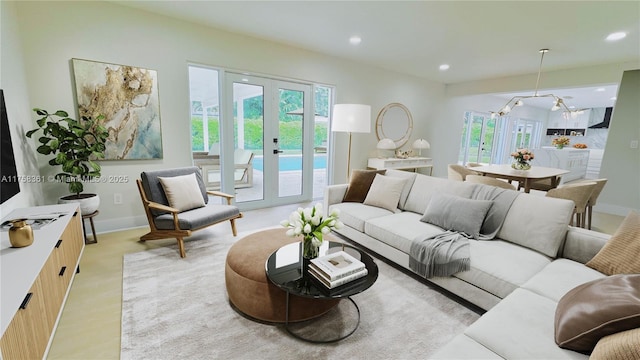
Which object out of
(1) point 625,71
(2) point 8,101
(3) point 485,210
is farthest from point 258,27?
(1) point 625,71

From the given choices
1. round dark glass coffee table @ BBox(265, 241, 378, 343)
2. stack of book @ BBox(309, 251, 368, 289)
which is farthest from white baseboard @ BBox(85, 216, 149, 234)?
stack of book @ BBox(309, 251, 368, 289)

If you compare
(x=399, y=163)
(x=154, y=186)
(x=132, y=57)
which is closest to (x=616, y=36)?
(x=399, y=163)

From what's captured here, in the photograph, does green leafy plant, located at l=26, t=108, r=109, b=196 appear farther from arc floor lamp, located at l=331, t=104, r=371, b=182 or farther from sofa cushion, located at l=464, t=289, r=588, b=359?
sofa cushion, located at l=464, t=289, r=588, b=359

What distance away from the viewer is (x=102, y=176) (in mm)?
3221

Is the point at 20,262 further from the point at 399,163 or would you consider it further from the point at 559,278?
the point at 399,163

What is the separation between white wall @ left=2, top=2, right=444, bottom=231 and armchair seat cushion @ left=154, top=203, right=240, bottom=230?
1.04 meters

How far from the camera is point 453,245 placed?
2131 millimetres

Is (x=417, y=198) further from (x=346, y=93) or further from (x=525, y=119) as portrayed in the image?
(x=525, y=119)

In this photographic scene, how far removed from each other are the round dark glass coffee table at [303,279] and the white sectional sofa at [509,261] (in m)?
0.57

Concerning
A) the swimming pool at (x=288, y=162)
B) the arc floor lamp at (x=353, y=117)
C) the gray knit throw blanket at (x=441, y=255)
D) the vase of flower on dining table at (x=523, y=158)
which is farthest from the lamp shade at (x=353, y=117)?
the vase of flower on dining table at (x=523, y=158)

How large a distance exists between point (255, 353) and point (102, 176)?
9.75 ft

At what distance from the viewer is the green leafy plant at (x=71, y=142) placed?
2.64 m

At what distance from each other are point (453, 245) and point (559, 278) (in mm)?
638

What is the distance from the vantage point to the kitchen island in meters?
7.11
